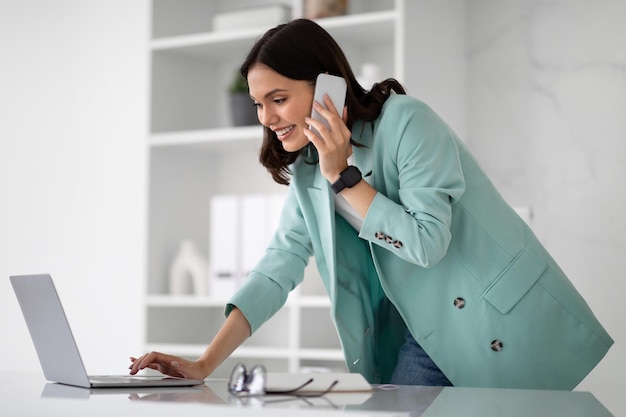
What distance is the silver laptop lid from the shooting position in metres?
1.39

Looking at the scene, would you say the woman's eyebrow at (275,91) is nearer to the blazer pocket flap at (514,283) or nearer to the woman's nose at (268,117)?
the woman's nose at (268,117)

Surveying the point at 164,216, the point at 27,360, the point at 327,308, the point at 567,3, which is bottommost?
the point at 27,360

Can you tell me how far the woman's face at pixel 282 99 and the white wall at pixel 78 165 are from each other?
1737 millimetres

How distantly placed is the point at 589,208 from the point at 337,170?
1.36m

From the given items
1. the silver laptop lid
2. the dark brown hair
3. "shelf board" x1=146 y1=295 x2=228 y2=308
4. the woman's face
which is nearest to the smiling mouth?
the woman's face

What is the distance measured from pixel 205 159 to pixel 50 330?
7.40ft

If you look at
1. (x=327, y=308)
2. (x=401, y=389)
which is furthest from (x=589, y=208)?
(x=401, y=389)

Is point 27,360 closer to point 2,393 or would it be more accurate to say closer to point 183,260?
point 183,260

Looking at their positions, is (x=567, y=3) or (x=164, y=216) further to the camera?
(x=164, y=216)

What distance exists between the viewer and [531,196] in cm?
290

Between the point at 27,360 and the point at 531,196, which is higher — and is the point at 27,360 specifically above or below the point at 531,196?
below

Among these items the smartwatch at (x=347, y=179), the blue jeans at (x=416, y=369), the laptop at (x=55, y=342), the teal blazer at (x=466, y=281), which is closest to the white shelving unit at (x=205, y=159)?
the blue jeans at (x=416, y=369)

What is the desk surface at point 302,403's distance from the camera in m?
1.09

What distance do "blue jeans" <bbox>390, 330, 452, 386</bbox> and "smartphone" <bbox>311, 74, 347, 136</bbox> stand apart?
0.48 meters
